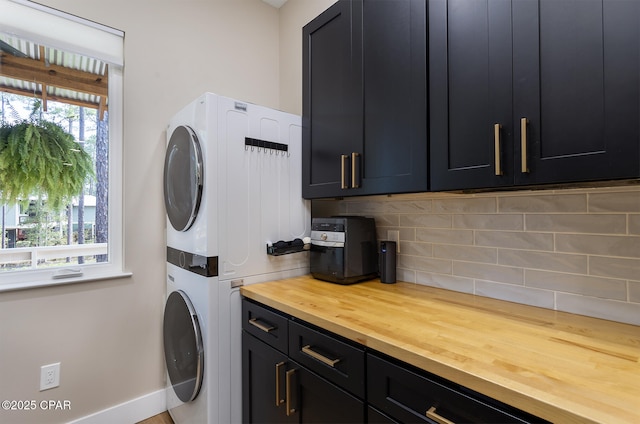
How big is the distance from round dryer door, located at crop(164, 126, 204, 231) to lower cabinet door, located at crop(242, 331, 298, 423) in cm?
69

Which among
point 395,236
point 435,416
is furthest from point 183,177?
point 435,416

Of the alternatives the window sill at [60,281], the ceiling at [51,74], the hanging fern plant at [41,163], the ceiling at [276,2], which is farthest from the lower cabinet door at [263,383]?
the ceiling at [276,2]

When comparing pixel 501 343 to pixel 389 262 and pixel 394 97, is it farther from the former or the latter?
pixel 394 97

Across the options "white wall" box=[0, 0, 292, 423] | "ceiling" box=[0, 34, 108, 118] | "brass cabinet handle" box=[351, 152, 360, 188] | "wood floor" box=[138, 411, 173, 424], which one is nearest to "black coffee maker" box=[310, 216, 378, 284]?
"brass cabinet handle" box=[351, 152, 360, 188]

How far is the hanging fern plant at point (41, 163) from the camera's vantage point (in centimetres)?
158

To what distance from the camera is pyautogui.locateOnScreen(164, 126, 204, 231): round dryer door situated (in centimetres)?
149

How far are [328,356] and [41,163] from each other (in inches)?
71.5

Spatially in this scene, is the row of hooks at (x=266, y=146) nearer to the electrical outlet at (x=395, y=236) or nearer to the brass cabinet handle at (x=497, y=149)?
the electrical outlet at (x=395, y=236)

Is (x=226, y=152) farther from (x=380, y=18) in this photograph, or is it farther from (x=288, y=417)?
(x=288, y=417)

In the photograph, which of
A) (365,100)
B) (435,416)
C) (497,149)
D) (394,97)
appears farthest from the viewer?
(365,100)

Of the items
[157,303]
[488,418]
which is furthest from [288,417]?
[157,303]

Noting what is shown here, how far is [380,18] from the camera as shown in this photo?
1399mm

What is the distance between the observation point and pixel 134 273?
1.89m

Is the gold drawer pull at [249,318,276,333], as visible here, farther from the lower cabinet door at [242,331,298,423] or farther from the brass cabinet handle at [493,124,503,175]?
the brass cabinet handle at [493,124,503,175]
